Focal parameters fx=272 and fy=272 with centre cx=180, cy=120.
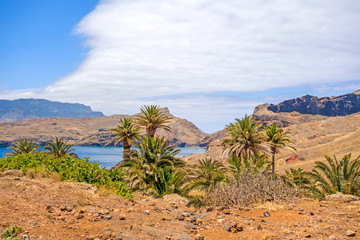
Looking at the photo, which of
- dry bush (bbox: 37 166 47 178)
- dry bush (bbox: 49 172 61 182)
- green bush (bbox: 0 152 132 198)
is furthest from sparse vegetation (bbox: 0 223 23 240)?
dry bush (bbox: 37 166 47 178)

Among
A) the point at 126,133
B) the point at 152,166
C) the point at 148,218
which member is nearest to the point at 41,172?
the point at 148,218

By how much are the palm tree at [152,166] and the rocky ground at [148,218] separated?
700 cm

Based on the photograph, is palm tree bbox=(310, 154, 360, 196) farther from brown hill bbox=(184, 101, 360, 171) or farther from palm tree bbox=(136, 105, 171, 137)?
brown hill bbox=(184, 101, 360, 171)

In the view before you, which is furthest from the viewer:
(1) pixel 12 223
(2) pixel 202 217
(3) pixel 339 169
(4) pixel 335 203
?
(3) pixel 339 169

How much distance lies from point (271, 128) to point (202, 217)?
29.0 metres

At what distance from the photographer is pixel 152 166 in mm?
18984

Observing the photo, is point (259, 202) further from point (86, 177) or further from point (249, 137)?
point (249, 137)

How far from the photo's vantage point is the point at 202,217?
28.9 ft

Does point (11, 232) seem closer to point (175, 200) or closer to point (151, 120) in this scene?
point (175, 200)

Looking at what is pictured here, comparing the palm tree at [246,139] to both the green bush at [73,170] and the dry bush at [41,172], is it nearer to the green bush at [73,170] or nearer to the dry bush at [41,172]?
the green bush at [73,170]

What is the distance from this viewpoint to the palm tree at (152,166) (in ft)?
55.5

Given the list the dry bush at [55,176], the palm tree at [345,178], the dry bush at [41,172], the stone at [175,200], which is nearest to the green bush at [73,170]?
the dry bush at [41,172]

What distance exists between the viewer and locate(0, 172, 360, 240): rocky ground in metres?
5.92

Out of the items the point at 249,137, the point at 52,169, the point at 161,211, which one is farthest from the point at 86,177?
the point at 249,137
